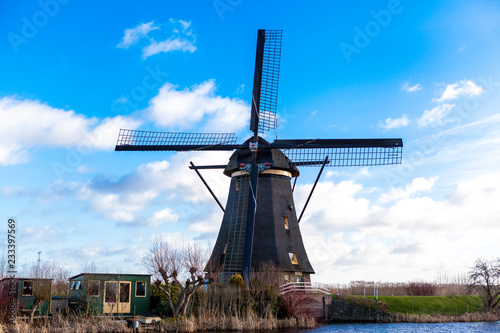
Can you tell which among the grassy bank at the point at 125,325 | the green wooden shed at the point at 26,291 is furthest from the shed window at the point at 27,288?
the grassy bank at the point at 125,325

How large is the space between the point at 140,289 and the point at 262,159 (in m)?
9.51

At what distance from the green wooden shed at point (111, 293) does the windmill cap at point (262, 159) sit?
7.97m

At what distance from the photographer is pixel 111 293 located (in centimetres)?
2375

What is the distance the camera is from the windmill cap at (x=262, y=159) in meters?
28.7

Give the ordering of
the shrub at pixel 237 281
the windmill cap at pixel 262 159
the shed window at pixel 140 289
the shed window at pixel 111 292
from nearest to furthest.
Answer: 1. the shed window at pixel 111 292
2. the shed window at pixel 140 289
3. the shrub at pixel 237 281
4. the windmill cap at pixel 262 159

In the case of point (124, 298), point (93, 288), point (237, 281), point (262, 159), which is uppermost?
point (262, 159)

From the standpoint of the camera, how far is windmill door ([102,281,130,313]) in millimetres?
23500

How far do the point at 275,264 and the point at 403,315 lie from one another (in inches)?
307

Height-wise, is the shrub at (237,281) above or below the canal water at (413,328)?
above

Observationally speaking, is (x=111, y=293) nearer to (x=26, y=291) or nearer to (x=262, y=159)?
(x=26, y=291)

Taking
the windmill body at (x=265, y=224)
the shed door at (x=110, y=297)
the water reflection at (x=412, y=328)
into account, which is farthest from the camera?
the windmill body at (x=265, y=224)

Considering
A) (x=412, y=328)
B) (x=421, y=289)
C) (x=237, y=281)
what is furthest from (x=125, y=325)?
(x=421, y=289)

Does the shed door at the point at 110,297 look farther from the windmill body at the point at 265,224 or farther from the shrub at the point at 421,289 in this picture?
the shrub at the point at 421,289

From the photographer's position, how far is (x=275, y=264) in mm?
27219
